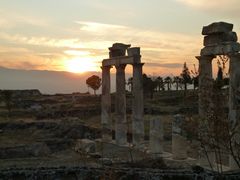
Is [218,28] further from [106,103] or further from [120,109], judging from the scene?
[106,103]

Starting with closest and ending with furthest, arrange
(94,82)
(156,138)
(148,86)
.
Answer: (156,138) → (148,86) → (94,82)

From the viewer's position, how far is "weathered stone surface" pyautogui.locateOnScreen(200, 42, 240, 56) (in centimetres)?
1895

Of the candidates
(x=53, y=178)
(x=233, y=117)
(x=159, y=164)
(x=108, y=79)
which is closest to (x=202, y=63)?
(x=233, y=117)

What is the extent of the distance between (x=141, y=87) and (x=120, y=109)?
3152mm

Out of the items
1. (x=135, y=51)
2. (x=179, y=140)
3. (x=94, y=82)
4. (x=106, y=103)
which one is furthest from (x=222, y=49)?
(x=94, y=82)

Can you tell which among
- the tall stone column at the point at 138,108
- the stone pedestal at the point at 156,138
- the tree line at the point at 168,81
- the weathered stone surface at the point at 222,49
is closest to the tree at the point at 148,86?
the tree line at the point at 168,81

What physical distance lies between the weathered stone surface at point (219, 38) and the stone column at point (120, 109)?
414 inches

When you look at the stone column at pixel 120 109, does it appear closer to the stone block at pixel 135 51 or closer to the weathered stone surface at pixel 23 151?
the stone block at pixel 135 51

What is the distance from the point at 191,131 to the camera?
1104 centimetres

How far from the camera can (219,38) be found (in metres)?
19.8

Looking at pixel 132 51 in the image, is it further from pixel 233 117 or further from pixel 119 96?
pixel 233 117

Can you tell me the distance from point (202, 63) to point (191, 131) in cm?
1020

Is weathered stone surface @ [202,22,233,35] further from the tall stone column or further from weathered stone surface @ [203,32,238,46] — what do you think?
the tall stone column

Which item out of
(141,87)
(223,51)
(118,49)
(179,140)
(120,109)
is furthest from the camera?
(118,49)
